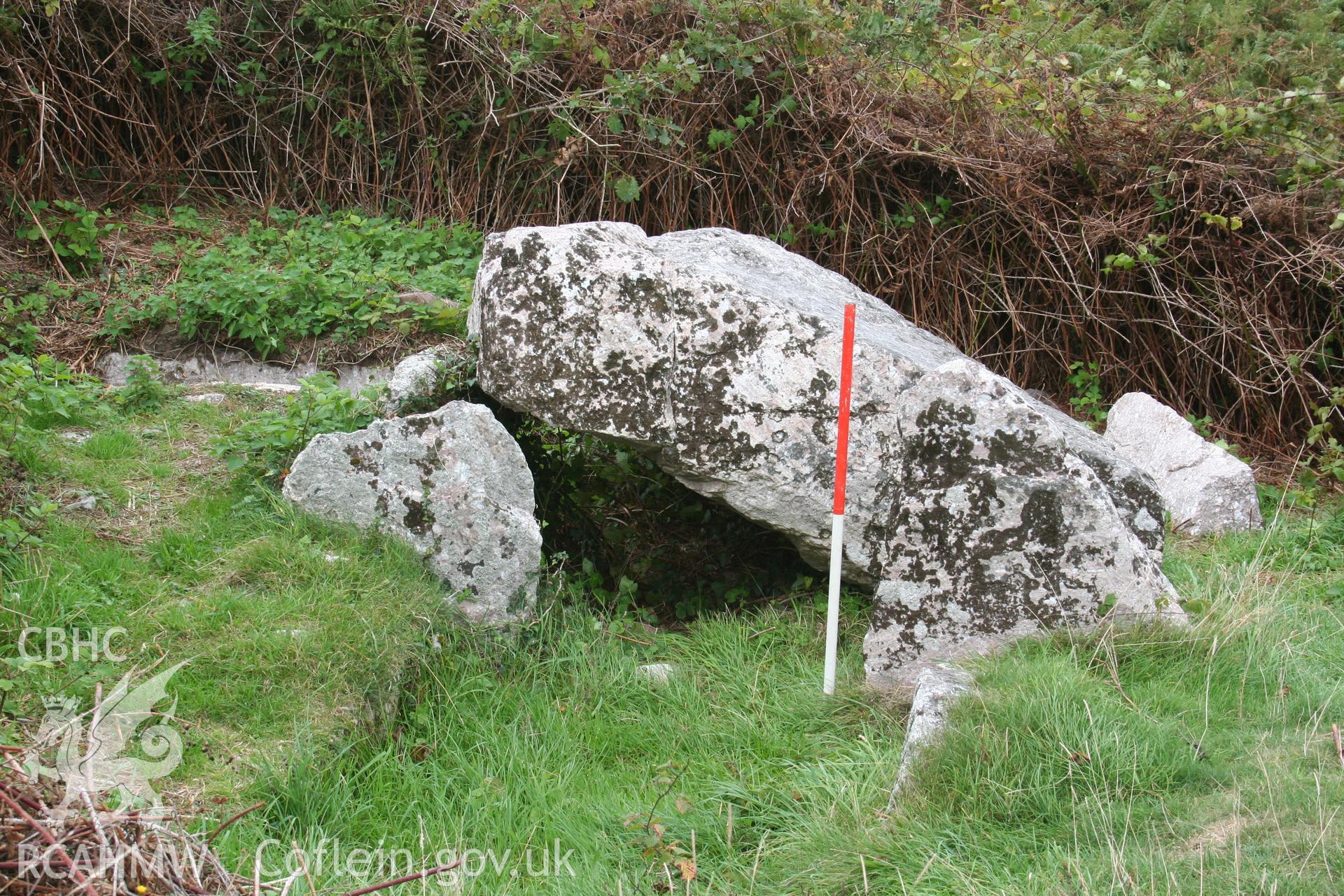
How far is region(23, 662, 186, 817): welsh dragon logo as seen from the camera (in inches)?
107

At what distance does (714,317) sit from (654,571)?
132cm

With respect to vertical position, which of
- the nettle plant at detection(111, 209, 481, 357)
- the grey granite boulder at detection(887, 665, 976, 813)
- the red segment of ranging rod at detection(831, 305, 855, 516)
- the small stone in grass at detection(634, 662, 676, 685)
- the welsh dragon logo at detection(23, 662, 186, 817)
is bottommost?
the small stone in grass at detection(634, 662, 676, 685)

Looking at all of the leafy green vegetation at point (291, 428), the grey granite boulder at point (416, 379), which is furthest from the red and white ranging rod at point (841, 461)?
the leafy green vegetation at point (291, 428)

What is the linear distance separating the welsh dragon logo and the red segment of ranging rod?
218cm

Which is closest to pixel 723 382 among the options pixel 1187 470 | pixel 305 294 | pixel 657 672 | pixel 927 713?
pixel 657 672

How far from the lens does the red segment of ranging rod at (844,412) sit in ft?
12.6

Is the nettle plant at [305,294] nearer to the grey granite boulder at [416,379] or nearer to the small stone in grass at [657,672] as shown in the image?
the grey granite boulder at [416,379]

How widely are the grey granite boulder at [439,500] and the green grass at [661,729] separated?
0.11 meters

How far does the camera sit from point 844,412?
3.85 m

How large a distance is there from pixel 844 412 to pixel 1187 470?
2.64 metres

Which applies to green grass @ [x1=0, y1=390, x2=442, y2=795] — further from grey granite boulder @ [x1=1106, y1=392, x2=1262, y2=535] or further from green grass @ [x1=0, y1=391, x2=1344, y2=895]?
grey granite boulder @ [x1=1106, y1=392, x2=1262, y2=535]

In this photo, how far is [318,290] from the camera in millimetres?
6027

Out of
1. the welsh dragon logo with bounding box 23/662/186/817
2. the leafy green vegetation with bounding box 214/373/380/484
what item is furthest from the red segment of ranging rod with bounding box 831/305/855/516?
the welsh dragon logo with bounding box 23/662/186/817

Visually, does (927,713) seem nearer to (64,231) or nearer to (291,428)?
(291,428)
